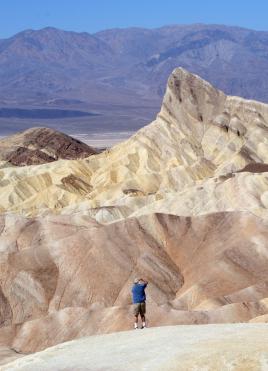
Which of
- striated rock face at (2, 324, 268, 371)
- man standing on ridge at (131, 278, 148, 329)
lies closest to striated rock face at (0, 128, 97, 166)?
man standing on ridge at (131, 278, 148, 329)

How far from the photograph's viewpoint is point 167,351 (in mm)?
26234

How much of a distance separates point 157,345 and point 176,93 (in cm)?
8759

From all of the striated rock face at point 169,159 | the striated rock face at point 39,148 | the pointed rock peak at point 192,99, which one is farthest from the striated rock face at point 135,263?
the striated rock face at point 39,148

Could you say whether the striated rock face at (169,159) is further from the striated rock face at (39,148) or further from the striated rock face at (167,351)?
the striated rock face at (167,351)

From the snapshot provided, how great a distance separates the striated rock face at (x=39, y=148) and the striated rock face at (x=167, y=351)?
108461 millimetres

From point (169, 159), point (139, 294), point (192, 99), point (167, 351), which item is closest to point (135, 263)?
point (139, 294)

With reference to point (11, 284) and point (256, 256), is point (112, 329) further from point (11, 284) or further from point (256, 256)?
point (256, 256)

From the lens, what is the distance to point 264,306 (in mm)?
39500

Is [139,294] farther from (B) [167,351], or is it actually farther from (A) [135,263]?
(A) [135,263]

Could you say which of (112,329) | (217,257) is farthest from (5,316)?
(217,257)

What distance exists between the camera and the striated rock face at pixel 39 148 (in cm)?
13888

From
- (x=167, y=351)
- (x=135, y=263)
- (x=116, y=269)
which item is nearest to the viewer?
(x=167, y=351)

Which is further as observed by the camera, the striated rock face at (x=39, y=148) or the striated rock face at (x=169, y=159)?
the striated rock face at (x=39, y=148)

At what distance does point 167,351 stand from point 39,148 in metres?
119
